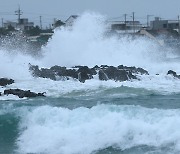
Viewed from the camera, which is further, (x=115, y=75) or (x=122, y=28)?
(x=122, y=28)

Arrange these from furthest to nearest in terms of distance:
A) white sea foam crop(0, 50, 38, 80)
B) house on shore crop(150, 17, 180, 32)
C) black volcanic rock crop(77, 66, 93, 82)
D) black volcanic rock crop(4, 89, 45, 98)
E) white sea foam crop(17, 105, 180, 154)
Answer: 1. house on shore crop(150, 17, 180, 32)
2. white sea foam crop(0, 50, 38, 80)
3. black volcanic rock crop(77, 66, 93, 82)
4. black volcanic rock crop(4, 89, 45, 98)
5. white sea foam crop(17, 105, 180, 154)

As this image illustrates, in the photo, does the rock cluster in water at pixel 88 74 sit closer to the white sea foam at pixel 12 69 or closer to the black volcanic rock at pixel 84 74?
the black volcanic rock at pixel 84 74

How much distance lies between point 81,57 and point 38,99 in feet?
64.7

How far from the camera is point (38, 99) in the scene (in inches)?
763

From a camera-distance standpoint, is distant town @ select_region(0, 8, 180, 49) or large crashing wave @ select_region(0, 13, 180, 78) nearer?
large crashing wave @ select_region(0, 13, 180, 78)

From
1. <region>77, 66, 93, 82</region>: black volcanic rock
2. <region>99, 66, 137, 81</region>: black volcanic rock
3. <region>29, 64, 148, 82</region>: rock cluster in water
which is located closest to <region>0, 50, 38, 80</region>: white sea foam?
<region>29, 64, 148, 82</region>: rock cluster in water

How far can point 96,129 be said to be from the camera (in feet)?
38.4

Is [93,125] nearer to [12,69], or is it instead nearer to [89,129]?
[89,129]

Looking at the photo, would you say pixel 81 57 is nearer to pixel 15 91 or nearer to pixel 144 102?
pixel 15 91

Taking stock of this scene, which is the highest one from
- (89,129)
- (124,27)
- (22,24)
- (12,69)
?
(22,24)

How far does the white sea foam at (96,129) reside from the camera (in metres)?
11.0

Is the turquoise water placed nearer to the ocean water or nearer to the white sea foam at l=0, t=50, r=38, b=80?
the ocean water

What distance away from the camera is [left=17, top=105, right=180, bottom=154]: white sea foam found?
11008 millimetres

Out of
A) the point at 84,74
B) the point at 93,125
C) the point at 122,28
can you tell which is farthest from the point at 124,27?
the point at 93,125
